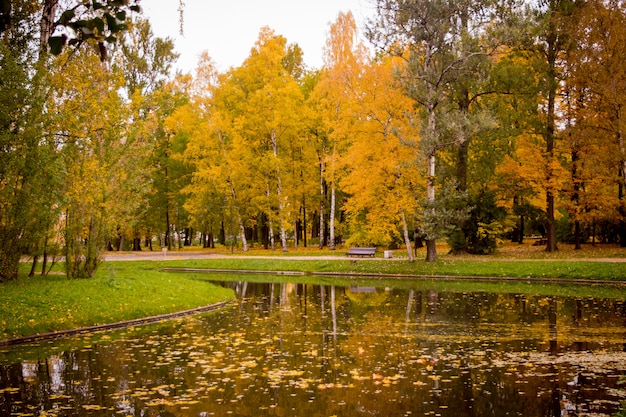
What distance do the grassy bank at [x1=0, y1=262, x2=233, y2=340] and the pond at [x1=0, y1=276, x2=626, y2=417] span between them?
1.06 m

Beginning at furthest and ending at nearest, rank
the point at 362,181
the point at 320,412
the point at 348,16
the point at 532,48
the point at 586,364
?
the point at 348,16 < the point at 532,48 < the point at 362,181 < the point at 586,364 < the point at 320,412

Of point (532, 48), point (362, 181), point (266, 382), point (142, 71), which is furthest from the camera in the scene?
point (142, 71)

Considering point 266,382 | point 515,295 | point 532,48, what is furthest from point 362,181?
point 266,382

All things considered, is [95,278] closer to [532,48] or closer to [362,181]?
[362,181]

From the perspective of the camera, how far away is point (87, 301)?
50.5ft

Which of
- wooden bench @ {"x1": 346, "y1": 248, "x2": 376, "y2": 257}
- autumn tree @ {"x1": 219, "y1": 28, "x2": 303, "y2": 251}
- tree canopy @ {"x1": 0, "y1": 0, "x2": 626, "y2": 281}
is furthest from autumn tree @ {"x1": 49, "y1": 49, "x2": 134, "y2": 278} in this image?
autumn tree @ {"x1": 219, "y1": 28, "x2": 303, "y2": 251}

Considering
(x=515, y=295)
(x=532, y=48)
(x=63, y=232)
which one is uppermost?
(x=532, y=48)

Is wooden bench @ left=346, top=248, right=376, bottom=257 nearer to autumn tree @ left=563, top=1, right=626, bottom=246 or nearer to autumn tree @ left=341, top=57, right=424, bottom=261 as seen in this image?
autumn tree @ left=341, top=57, right=424, bottom=261

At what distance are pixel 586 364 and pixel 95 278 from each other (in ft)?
50.0

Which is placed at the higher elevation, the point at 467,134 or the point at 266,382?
the point at 467,134

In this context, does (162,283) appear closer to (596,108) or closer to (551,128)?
(596,108)

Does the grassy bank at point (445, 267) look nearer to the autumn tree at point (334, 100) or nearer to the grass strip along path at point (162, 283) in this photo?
the grass strip along path at point (162, 283)

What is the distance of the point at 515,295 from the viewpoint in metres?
20.2

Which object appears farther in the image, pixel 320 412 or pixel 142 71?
pixel 142 71
